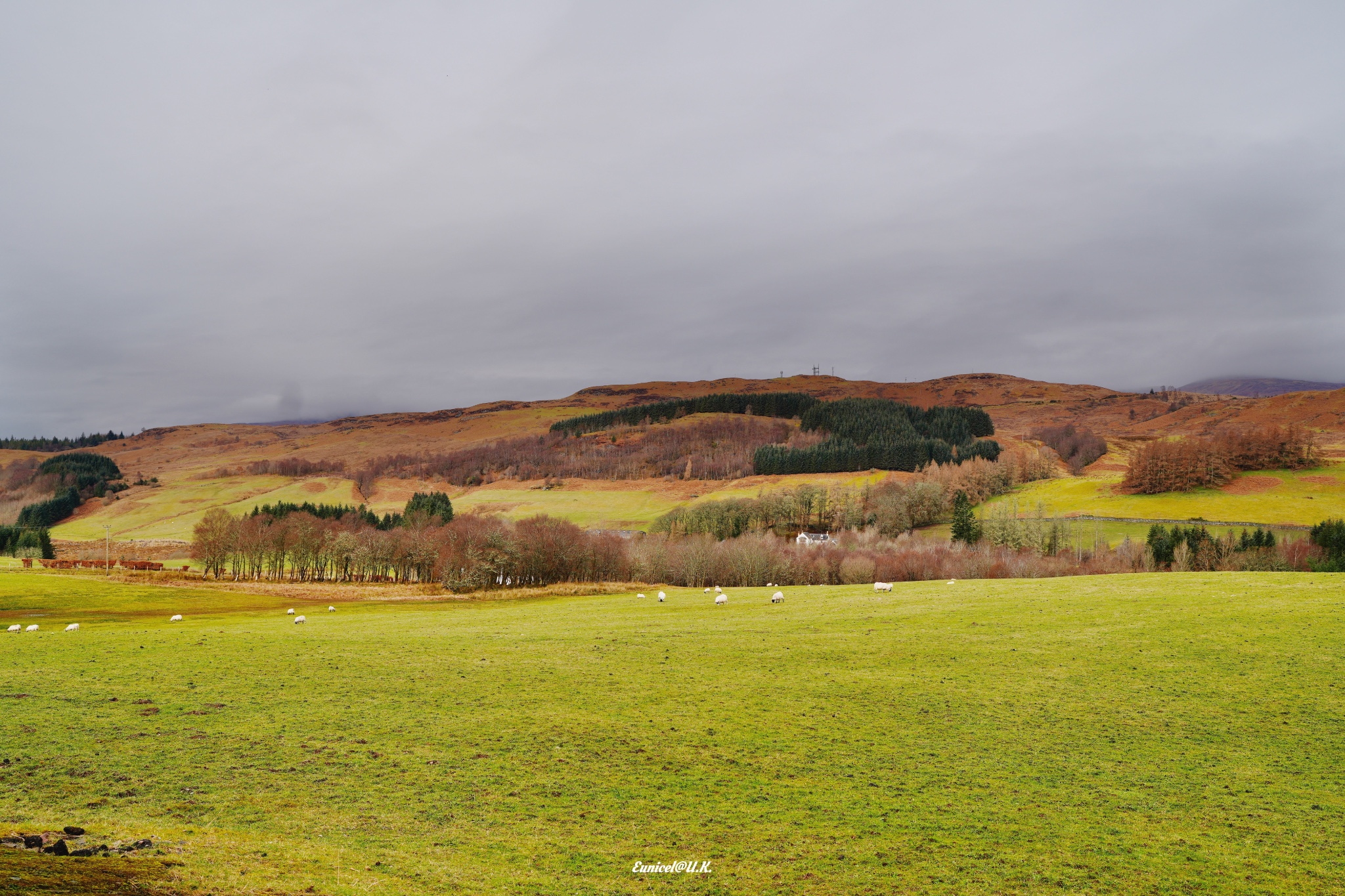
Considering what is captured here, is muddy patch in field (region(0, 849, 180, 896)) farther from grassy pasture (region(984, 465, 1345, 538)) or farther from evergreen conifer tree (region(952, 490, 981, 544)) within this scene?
grassy pasture (region(984, 465, 1345, 538))

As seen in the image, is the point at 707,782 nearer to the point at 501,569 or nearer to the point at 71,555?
the point at 501,569

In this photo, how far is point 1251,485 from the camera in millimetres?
152375

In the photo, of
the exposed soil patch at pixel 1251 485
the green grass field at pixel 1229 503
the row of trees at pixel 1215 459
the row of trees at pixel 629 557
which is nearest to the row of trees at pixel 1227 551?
the row of trees at pixel 629 557

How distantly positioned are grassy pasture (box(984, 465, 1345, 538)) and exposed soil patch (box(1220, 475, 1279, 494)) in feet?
0.43

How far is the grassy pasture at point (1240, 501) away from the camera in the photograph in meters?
136

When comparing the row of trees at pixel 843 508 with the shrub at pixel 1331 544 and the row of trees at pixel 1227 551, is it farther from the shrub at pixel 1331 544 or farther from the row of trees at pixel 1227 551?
the shrub at pixel 1331 544

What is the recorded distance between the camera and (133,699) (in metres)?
22.0

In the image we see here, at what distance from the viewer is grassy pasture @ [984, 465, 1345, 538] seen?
446ft

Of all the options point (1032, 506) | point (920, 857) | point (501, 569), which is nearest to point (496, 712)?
point (920, 857)

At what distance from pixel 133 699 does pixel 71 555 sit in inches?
8091

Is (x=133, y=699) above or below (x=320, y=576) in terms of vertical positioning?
above

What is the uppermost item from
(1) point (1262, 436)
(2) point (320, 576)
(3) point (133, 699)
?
(1) point (1262, 436)

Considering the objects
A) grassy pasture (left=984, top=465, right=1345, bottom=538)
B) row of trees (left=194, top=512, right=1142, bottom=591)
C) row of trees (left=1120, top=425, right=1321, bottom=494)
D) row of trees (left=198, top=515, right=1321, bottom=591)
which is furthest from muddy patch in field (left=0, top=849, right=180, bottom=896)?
row of trees (left=1120, top=425, right=1321, bottom=494)

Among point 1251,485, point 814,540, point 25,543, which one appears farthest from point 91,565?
point 1251,485
